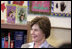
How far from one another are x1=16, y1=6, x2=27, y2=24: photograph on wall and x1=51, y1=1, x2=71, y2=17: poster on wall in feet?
1.06

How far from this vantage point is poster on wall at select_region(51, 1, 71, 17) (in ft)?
4.52

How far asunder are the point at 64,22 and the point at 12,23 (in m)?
0.59

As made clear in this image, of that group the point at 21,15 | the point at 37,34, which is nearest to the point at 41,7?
the point at 21,15

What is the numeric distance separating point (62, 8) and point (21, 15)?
49 centimetres

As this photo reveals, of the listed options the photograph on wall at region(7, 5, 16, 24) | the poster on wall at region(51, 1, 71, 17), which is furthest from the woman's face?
the poster on wall at region(51, 1, 71, 17)

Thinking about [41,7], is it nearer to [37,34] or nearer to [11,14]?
[11,14]

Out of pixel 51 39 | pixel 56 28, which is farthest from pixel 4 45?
pixel 56 28

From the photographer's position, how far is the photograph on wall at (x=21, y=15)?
48.2 inches

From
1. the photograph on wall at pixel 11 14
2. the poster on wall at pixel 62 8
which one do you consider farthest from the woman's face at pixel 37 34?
the poster on wall at pixel 62 8

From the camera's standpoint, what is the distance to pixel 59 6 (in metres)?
1.41

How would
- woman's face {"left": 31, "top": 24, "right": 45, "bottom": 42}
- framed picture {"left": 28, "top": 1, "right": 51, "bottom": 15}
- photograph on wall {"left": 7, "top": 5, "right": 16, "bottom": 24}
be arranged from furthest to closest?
framed picture {"left": 28, "top": 1, "right": 51, "bottom": 15} → photograph on wall {"left": 7, "top": 5, "right": 16, "bottom": 24} → woman's face {"left": 31, "top": 24, "right": 45, "bottom": 42}

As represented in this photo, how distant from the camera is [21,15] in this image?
Result: 1240mm

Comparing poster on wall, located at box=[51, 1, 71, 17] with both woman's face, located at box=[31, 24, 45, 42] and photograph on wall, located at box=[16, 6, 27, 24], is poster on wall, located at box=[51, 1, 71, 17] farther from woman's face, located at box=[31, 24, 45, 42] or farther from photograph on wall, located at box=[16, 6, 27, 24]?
woman's face, located at box=[31, 24, 45, 42]

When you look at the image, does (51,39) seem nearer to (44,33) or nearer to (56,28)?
(56,28)
